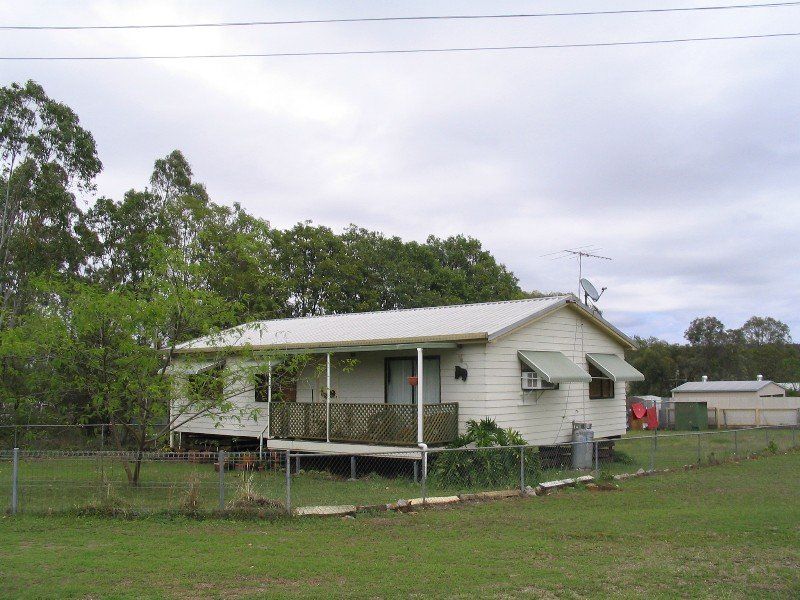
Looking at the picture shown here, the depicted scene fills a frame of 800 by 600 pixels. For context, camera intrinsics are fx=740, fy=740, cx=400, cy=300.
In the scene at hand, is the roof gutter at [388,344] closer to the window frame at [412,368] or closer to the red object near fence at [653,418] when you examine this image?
the window frame at [412,368]

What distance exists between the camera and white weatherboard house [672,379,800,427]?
1441 inches

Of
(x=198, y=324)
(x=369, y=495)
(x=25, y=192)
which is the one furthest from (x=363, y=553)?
(x=25, y=192)

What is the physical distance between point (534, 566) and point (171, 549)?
4.30 meters

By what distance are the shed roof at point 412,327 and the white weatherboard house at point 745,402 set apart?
1892 cm

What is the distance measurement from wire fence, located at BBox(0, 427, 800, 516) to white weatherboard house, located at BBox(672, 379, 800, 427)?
1956cm

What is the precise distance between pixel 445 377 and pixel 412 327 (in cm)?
196

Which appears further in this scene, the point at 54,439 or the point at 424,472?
the point at 54,439

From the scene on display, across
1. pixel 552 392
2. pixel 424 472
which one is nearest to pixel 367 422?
pixel 424 472

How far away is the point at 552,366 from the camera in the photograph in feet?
57.9

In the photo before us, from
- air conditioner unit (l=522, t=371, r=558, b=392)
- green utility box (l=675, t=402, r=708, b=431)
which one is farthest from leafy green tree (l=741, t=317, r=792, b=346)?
air conditioner unit (l=522, t=371, r=558, b=392)

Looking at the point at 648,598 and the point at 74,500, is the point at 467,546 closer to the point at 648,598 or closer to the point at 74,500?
the point at 648,598

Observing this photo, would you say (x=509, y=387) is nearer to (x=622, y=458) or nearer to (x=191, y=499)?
(x=622, y=458)

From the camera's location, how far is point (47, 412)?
23.3 meters

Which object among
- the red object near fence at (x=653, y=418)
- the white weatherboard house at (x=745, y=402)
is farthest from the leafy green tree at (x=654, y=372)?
the red object near fence at (x=653, y=418)
